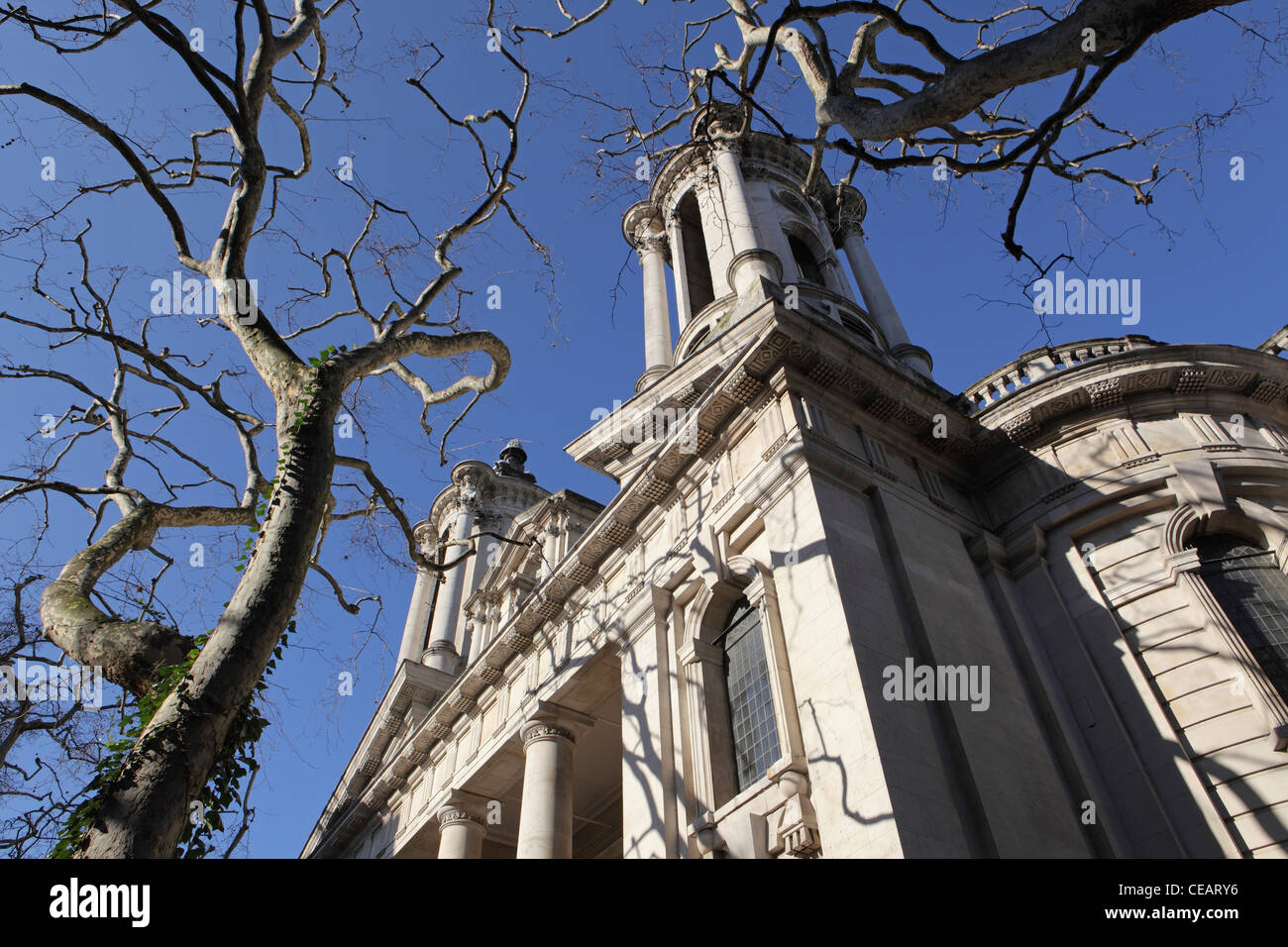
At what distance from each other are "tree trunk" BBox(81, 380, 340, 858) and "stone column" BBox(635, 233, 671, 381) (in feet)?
54.3

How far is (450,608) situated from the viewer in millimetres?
36031

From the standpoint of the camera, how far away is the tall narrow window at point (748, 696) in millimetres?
11539

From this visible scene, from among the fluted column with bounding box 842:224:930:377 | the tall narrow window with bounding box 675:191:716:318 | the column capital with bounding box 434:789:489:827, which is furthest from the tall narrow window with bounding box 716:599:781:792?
the tall narrow window with bounding box 675:191:716:318

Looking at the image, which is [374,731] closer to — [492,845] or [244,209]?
[492,845]

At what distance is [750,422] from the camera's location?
1420 cm

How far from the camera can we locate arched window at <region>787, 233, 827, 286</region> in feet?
89.2

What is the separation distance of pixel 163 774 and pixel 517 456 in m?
Result: 40.5

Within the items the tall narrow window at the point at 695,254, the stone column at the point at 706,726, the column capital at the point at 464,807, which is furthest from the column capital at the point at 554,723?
the tall narrow window at the point at 695,254

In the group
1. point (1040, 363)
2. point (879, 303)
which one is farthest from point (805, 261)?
point (1040, 363)

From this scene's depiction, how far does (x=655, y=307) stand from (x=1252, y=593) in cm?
1887

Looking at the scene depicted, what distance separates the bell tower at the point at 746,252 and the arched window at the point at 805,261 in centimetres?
3

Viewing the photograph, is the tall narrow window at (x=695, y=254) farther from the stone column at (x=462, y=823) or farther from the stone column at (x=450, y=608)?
the stone column at (x=462, y=823)

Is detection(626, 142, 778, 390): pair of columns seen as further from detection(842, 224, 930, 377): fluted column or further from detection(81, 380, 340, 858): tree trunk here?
detection(81, 380, 340, 858): tree trunk
